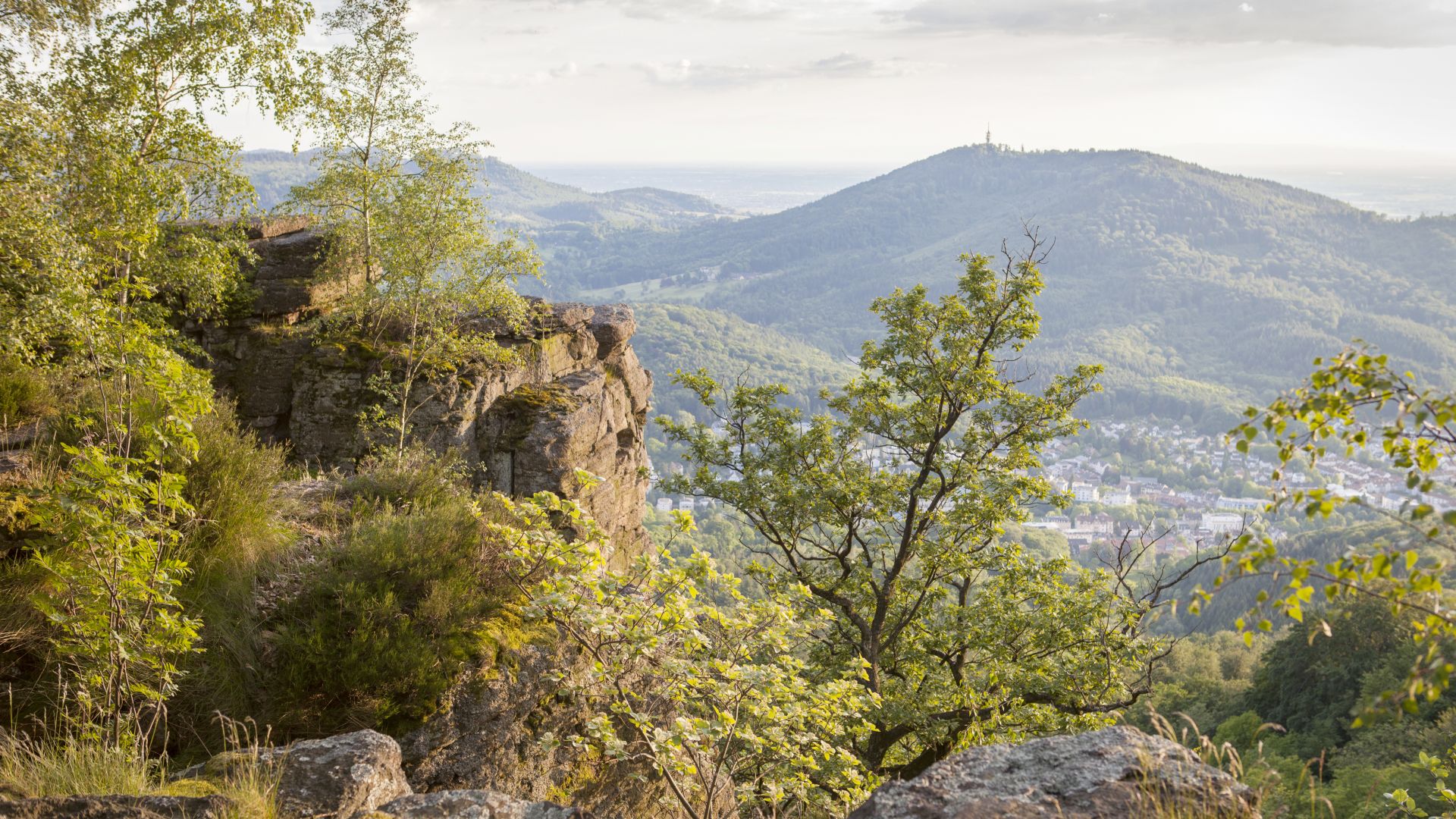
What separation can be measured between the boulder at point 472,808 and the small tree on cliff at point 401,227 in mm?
9367

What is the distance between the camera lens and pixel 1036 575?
13.3 m

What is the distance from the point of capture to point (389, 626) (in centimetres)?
611

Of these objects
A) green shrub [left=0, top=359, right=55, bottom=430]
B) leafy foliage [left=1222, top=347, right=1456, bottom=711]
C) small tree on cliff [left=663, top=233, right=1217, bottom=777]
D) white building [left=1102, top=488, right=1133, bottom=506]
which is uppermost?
leafy foliage [left=1222, top=347, right=1456, bottom=711]

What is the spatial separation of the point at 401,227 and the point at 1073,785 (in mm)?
13465

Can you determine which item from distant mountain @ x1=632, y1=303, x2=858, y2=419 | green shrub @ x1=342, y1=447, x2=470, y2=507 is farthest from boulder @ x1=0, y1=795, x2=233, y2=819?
distant mountain @ x1=632, y1=303, x2=858, y2=419

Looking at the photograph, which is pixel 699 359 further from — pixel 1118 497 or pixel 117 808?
pixel 117 808

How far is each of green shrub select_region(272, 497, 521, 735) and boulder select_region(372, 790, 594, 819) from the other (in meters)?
1.53

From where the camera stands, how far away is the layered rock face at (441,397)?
13.7 metres

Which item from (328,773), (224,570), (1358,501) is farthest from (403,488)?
(1358,501)

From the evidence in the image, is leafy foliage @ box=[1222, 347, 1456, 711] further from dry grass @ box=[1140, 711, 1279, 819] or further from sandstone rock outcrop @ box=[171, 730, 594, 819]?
sandstone rock outcrop @ box=[171, 730, 594, 819]

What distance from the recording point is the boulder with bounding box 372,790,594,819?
4195 millimetres

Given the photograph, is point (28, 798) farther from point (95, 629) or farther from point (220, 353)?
point (220, 353)

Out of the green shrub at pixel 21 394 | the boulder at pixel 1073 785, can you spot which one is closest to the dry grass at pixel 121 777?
the boulder at pixel 1073 785

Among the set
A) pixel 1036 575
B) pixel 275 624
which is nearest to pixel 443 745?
pixel 275 624
